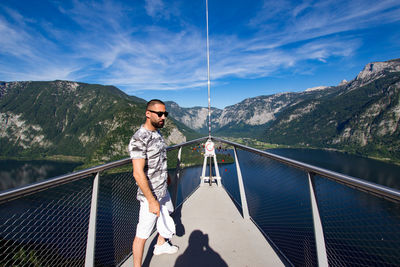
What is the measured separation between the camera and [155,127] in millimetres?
2365

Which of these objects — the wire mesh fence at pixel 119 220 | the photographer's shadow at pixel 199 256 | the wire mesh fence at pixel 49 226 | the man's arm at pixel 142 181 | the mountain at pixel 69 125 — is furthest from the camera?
the mountain at pixel 69 125

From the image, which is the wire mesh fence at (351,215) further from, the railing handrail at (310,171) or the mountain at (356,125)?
the mountain at (356,125)

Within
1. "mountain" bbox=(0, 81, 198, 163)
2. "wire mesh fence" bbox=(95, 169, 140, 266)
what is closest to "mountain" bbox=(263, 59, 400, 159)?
"mountain" bbox=(0, 81, 198, 163)

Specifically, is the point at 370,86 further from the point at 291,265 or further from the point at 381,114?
the point at 291,265

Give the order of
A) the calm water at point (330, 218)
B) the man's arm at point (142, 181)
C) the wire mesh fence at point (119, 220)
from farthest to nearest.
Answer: the wire mesh fence at point (119, 220) → the man's arm at point (142, 181) → the calm water at point (330, 218)

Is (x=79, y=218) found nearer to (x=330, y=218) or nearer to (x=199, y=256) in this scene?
(x=199, y=256)

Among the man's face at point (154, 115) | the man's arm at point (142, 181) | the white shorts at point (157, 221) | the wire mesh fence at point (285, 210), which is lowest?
the wire mesh fence at point (285, 210)

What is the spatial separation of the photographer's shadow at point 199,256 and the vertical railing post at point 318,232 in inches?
43.5

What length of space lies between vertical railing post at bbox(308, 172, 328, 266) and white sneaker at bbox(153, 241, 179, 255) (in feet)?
5.68

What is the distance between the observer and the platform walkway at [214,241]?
8.40ft

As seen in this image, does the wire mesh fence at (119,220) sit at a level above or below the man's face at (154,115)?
below

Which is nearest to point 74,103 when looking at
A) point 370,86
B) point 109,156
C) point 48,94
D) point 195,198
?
point 48,94

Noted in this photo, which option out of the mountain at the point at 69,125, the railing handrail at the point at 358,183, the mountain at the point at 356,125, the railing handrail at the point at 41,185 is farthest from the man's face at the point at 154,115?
the mountain at the point at 356,125

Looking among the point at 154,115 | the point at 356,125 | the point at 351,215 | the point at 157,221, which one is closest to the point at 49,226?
the point at 157,221
